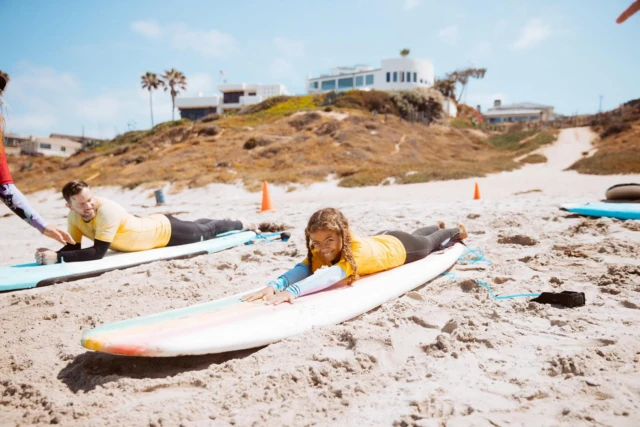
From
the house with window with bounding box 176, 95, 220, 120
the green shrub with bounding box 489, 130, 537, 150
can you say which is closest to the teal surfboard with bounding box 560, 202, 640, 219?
the green shrub with bounding box 489, 130, 537, 150

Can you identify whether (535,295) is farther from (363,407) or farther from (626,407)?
(363,407)

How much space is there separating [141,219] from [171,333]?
3464 millimetres

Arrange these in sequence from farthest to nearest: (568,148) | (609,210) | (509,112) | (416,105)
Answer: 1. (509,112)
2. (416,105)
3. (568,148)
4. (609,210)

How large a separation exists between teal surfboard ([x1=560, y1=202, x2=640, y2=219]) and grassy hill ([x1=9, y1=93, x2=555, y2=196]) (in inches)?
328

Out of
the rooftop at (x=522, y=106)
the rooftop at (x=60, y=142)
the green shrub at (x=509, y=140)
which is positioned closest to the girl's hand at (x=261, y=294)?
the green shrub at (x=509, y=140)

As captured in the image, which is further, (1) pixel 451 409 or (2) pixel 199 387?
(2) pixel 199 387

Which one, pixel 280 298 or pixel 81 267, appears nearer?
pixel 280 298

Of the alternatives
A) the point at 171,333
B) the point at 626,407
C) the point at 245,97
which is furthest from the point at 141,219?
the point at 245,97

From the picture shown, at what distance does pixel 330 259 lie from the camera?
3660 millimetres

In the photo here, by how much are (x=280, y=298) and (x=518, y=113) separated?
64105mm

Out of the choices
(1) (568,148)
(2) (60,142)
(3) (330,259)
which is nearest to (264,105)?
(1) (568,148)

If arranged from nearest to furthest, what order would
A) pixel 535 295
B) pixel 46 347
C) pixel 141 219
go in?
pixel 46 347, pixel 535 295, pixel 141 219

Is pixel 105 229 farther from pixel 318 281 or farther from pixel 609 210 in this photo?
pixel 609 210

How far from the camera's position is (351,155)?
2181 cm
